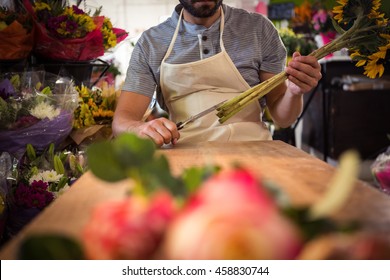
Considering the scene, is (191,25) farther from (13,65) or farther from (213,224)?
(213,224)

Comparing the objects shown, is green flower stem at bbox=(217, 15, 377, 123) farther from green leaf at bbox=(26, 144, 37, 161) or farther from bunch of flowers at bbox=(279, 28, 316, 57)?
bunch of flowers at bbox=(279, 28, 316, 57)

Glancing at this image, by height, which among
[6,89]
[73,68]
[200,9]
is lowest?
[73,68]

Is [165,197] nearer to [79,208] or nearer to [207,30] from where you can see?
[79,208]

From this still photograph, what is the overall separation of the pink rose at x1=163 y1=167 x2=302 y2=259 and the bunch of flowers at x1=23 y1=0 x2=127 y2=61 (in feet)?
7.26

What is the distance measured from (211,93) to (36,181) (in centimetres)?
75

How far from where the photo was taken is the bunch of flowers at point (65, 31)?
2672 millimetres

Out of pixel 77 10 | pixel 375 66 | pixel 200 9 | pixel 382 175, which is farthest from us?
pixel 77 10

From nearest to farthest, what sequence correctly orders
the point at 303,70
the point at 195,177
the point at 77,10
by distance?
the point at 195,177
the point at 303,70
the point at 77,10

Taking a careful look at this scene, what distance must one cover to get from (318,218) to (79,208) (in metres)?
0.32

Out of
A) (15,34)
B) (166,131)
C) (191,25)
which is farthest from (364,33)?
(15,34)

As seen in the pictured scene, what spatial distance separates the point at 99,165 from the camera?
2.51ft

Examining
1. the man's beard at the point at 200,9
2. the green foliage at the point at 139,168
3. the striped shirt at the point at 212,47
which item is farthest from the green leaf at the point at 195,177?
the striped shirt at the point at 212,47

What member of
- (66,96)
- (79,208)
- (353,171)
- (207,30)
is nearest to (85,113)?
(66,96)

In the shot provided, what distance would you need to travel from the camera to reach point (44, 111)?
2357 mm
